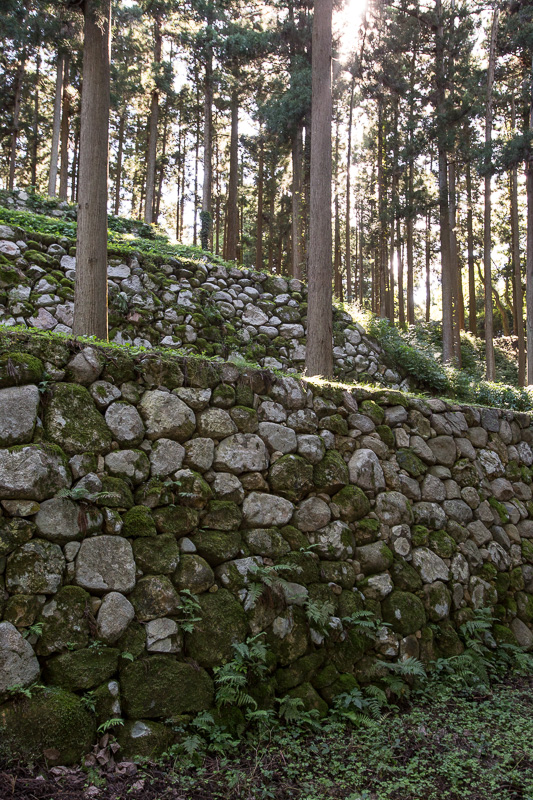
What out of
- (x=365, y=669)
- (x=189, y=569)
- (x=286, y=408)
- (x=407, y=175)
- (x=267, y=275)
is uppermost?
(x=407, y=175)

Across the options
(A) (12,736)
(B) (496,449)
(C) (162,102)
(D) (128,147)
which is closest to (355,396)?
(B) (496,449)

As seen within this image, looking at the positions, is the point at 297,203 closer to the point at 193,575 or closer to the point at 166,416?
the point at 166,416

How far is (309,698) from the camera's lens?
12.7 feet

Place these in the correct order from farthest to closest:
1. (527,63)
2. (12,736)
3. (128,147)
→ (128,147) → (527,63) → (12,736)

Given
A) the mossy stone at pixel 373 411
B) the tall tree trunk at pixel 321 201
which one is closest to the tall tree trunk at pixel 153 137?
the tall tree trunk at pixel 321 201

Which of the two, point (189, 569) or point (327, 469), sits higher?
point (327, 469)

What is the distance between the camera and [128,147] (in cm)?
2503

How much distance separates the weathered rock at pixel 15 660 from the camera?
284 centimetres

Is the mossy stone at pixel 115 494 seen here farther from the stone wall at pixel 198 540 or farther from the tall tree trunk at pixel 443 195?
the tall tree trunk at pixel 443 195

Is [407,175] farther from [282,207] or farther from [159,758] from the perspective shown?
[159,758]

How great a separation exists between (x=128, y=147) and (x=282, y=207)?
9038 millimetres

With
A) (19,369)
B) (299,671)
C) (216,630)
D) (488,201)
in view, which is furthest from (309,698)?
(488,201)

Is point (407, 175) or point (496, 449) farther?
point (407, 175)

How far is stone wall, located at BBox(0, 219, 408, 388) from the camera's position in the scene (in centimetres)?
759
